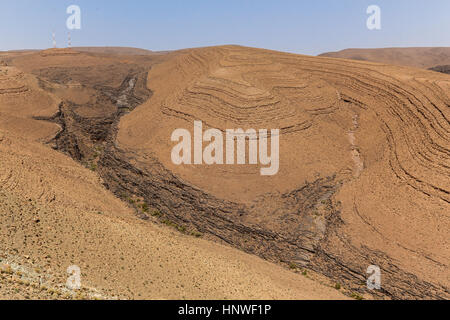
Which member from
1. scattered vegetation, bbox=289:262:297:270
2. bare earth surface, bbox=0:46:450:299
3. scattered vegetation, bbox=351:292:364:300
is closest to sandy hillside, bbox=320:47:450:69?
bare earth surface, bbox=0:46:450:299

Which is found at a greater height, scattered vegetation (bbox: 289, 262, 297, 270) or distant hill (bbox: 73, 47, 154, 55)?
distant hill (bbox: 73, 47, 154, 55)

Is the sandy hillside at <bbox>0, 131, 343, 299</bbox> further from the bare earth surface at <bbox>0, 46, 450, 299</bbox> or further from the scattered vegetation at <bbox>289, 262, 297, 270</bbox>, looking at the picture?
the scattered vegetation at <bbox>289, 262, 297, 270</bbox>

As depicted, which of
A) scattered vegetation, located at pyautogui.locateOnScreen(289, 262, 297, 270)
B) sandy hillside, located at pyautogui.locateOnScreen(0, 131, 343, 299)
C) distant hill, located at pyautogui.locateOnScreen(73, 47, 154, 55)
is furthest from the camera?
distant hill, located at pyautogui.locateOnScreen(73, 47, 154, 55)

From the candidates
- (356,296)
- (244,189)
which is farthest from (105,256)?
(356,296)

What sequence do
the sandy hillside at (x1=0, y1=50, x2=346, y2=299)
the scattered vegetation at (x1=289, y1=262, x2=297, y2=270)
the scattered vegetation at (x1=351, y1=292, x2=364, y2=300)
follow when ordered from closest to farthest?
the sandy hillside at (x1=0, y1=50, x2=346, y2=299) → the scattered vegetation at (x1=351, y1=292, x2=364, y2=300) → the scattered vegetation at (x1=289, y1=262, x2=297, y2=270)

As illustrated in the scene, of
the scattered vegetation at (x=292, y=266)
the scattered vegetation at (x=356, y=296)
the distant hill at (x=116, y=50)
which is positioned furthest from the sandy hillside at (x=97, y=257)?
the distant hill at (x=116, y=50)
